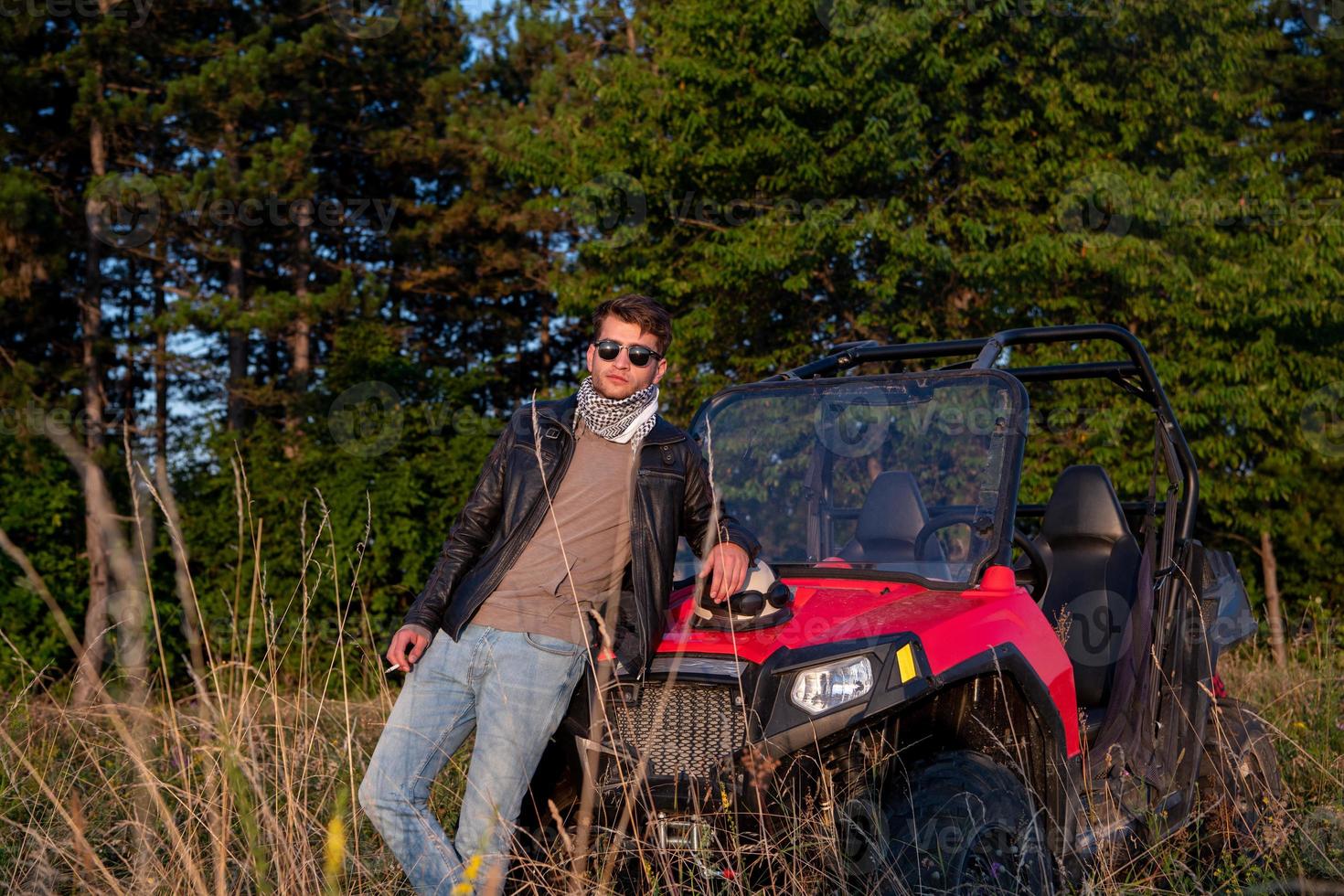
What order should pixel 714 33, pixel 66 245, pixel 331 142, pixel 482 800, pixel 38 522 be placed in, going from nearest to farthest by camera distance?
pixel 482 800 → pixel 38 522 → pixel 714 33 → pixel 66 245 → pixel 331 142

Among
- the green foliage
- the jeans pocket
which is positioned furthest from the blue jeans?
the green foliage

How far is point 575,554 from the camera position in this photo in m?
3.49

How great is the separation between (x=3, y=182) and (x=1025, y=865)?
17.5 meters

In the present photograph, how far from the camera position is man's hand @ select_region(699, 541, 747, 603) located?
11.5 ft

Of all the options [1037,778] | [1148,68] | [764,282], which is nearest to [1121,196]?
[1148,68]

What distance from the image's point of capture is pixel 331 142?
2272 cm

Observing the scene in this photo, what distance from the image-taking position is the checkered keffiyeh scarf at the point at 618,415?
3.58 m

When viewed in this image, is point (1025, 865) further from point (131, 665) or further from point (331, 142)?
point (331, 142)

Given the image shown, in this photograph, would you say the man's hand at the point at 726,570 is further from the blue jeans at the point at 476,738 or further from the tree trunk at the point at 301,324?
the tree trunk at the point at 301,324

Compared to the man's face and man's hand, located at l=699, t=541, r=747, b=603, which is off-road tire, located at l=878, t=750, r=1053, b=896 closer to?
man's hand, located at l=699, t=541, r=747, b=603

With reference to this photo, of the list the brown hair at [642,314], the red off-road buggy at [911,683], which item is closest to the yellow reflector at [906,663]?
the red off-road buggy at [911,683]

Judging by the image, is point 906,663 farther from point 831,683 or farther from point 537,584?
point 537,584

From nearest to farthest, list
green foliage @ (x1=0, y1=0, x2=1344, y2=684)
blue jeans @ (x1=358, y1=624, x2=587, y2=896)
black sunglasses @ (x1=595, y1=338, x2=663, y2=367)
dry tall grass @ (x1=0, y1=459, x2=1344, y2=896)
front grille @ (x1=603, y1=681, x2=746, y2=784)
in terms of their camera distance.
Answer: dry tall grass @ (x1=0, y1=459, x2=1344, y2=896), blue jeans @ (x1=358, y1=624, x2=587, y2=896), front grille @ (x1=603, y1=681, x2=746, y2=784), black sunglasses @ (x1=595, y1=338, x2=663, y2=367), green foliage @ (x1=0, y1=0, x2=1344, y2=684)

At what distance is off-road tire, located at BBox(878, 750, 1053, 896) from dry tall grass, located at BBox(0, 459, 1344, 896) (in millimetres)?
205
